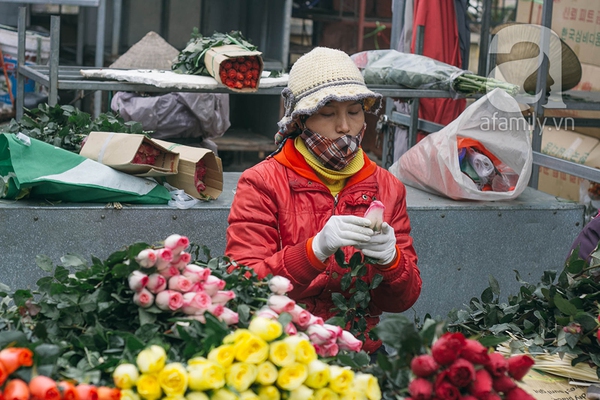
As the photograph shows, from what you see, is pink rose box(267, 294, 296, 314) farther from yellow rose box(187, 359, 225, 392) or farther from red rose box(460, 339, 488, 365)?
red rose box(460, 339, 488, 365)

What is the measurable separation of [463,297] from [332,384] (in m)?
2.52

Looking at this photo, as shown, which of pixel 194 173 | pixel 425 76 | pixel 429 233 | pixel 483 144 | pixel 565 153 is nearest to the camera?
pixel 194 173

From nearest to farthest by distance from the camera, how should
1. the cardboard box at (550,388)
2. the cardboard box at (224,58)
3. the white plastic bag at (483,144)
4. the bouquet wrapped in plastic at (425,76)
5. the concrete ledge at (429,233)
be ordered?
1. the cardboard box at (550,388)
2. the concrete ledge at (429,233)
3. the white plastic bag at (483,144)
4. the cardboard box at (224,58)
5. the bouquet wrapped in plastic at (425,76)

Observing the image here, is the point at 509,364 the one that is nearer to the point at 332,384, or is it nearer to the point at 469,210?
the point at 332,384

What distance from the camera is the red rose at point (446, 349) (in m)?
1.33

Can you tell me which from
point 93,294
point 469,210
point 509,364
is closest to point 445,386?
point 509,364

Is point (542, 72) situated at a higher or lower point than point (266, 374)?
higher

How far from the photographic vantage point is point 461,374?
1.31m

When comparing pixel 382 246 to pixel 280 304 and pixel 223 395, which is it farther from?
pixel 223 395

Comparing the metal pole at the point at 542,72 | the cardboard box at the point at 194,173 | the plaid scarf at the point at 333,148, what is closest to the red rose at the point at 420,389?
the plaid scarf at the point at 333,148

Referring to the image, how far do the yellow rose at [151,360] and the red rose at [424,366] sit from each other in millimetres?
424

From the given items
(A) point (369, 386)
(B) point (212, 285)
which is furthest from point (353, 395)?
(B) point (212, 285)

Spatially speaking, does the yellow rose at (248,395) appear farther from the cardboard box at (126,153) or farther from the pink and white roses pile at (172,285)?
the cardboard box at (126,153)

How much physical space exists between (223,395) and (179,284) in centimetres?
25
